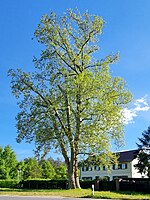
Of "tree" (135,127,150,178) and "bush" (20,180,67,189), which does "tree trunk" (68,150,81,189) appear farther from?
"tree" (135,127,150,178)

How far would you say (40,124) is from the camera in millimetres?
35156

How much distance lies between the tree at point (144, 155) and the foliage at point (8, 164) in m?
21.4

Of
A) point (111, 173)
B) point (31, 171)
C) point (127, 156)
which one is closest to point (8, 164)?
point (31, 171)

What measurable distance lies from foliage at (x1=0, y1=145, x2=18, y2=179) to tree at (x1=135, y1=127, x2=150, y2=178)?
21.4 m

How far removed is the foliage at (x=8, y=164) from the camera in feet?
193

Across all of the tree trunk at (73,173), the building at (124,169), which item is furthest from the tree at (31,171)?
the tree trunk at (73,173)

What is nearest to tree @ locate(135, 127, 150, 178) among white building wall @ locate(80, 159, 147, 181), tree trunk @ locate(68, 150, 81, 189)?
white building wall @ locate(80, 159, 147, 181)

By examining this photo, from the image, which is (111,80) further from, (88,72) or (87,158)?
(87,158)

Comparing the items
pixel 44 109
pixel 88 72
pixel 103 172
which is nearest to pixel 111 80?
pixel 88 72

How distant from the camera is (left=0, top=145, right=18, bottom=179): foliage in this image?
5893 centimetres

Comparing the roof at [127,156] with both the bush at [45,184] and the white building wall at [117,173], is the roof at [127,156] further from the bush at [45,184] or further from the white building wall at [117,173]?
the bush at [45,184]

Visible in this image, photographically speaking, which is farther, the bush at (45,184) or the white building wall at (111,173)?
the white building wall at (111,173)

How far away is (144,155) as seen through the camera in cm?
5412

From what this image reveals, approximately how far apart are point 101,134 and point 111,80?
547cm
